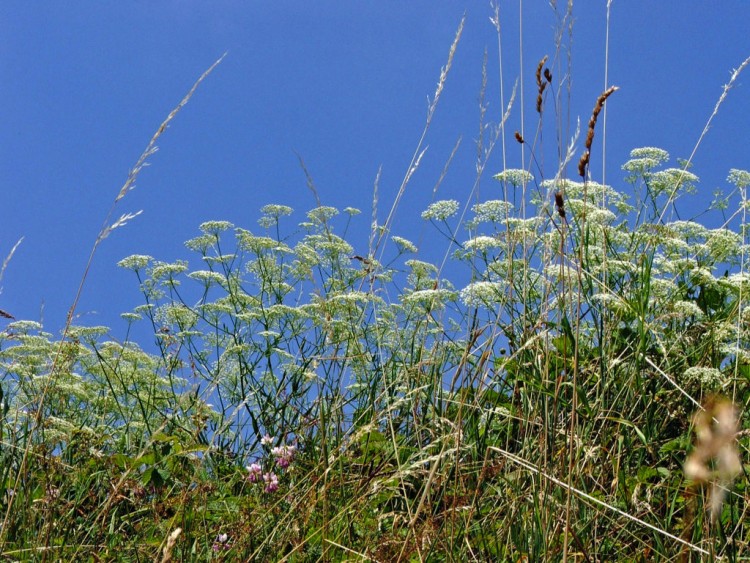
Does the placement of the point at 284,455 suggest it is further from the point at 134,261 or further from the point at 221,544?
the point at 134,261

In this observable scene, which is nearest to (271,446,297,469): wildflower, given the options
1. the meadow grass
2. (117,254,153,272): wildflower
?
the meadow grass

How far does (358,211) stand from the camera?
18.0 feet

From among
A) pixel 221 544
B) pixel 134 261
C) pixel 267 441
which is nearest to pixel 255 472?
pixel 221 544

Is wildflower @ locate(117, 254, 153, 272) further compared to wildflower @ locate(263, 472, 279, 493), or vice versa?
wildflower @ locate(117, 254, 153, 272)

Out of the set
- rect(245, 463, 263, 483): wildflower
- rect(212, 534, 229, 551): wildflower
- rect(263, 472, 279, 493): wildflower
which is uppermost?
rect(245, 463, 263, 483): wildflower

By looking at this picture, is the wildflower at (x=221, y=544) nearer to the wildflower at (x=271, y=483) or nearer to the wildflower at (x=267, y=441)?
the wildflower at (x=271, y=483)

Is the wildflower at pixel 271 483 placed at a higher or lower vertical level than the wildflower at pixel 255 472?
lower

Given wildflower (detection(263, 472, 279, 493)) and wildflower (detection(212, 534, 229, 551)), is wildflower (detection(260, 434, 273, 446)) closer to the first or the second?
wildflower (detection(263, 472, 279, 493))

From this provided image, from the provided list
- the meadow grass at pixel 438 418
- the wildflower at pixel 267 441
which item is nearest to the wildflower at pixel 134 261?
the meadow grass at pixel 438 418

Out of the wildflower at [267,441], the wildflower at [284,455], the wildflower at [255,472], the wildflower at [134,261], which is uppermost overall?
the wildflower at [134,261]

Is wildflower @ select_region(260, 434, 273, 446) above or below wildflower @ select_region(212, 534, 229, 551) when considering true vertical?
above

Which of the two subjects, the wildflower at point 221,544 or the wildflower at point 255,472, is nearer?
the wildflower at point 221,544

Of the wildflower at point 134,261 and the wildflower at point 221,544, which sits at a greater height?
the wildflower at point 134,261

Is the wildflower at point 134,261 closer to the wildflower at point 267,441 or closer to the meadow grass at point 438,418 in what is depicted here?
the meadow grass at point 438,418
